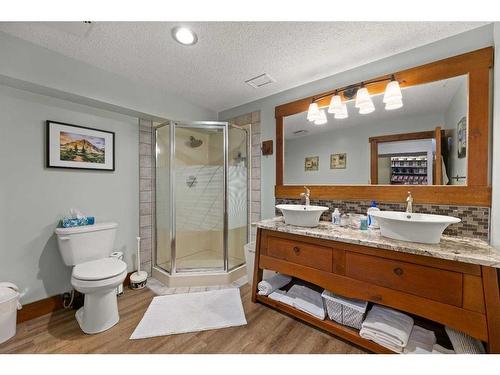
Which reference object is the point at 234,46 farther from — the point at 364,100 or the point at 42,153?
the point at 42,153

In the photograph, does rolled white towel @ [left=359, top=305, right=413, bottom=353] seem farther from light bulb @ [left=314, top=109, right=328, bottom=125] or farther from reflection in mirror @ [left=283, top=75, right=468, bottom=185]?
light bulb @ [left=314, top=109, right=328, bottom=125]

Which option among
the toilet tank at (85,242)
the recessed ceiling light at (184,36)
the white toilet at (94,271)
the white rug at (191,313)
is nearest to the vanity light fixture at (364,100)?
the recessed ceiling light at (184,36)

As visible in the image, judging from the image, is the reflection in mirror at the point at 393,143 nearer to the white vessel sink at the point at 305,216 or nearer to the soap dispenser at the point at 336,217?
the soap dispenser at the point at 336,217

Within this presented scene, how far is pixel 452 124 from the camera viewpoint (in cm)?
150

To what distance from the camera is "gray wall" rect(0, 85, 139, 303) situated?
1.58 meters

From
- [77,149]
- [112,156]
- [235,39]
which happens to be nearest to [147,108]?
[112,156]

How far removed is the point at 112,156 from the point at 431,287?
275 cm

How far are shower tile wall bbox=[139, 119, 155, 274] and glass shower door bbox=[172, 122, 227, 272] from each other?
35 centimetres

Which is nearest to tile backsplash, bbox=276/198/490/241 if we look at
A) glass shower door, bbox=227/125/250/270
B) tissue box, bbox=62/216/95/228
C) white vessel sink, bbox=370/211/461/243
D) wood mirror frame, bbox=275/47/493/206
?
wood mirror frame, bbox=275/47/493/206

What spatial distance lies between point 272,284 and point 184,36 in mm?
2101

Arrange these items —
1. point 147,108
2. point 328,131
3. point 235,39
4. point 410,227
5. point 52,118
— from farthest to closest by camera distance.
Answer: point 147,108 < point 328,131 < point 52,118 < point 235,39 < point 410,227

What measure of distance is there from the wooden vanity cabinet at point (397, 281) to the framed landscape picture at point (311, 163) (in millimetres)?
800
